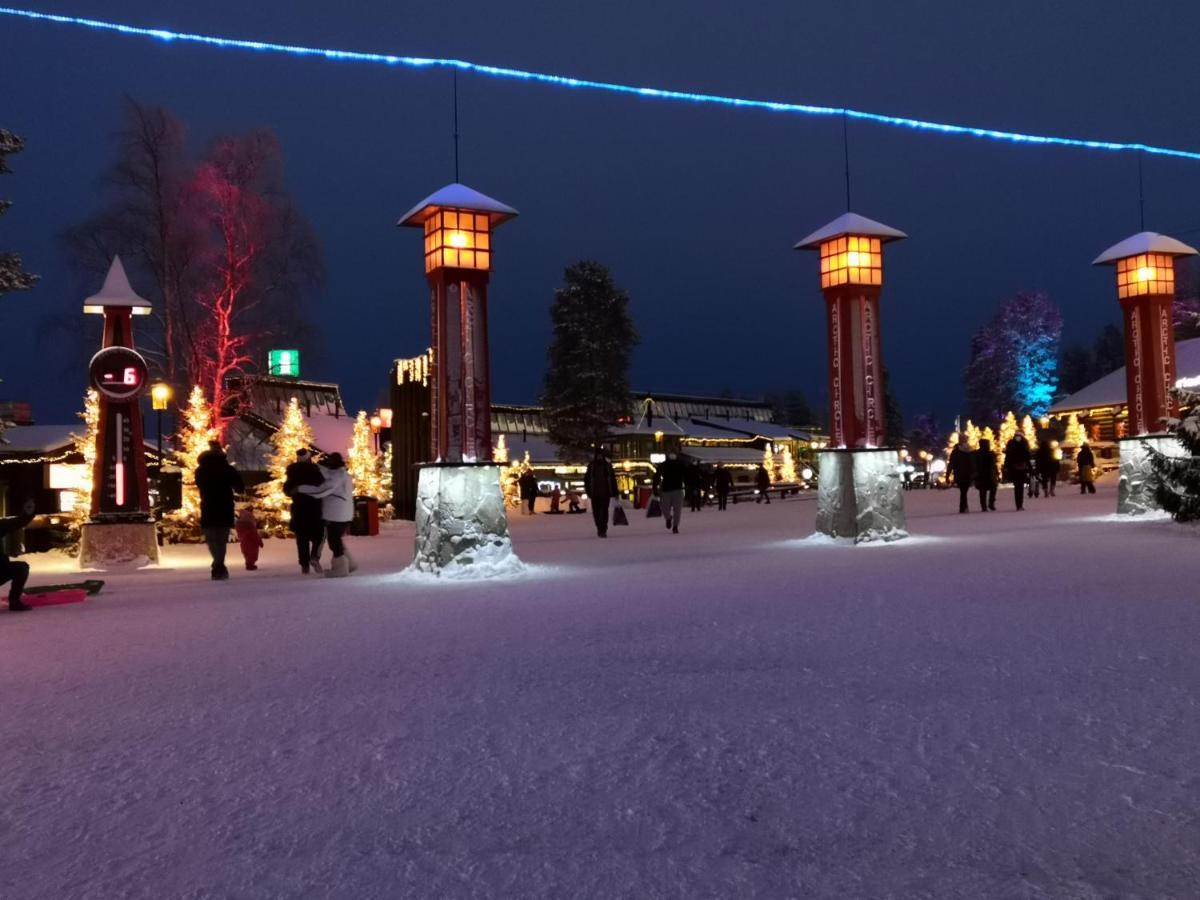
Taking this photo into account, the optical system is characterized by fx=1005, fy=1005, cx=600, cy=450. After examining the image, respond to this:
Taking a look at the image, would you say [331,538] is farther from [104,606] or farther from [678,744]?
[678,744]

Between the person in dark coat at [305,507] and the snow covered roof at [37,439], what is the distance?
49.4 ft

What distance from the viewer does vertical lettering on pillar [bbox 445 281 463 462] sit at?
1205cm

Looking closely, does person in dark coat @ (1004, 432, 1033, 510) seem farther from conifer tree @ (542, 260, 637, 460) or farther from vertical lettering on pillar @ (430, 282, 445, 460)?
conifer tree @ (542, 260, 637, 460)

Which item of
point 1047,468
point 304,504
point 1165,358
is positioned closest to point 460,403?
point 304,504

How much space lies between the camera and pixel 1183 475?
14.6 meters

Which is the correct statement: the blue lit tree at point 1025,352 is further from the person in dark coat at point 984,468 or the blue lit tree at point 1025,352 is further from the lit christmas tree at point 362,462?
the lit christmas tree at point 362,462

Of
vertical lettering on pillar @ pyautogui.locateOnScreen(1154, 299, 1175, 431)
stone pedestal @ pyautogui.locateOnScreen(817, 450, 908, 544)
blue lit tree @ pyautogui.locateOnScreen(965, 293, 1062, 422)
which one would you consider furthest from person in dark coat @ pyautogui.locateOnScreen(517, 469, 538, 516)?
blue lit tree @ pyautogui.locateOnScreen(965, 293, 1062, 422)

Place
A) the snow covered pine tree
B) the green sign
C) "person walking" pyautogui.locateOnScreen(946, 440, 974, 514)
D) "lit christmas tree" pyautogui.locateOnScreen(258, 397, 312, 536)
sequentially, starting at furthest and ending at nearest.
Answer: the green sign < "lit christmas tree" pyautogui.locateOnScreen(258, 397, 312, 536) < "person walking" pyautogui.locateOnScreen(946, 440, 974, 514) < the snow covered pine tree

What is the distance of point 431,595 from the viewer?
32.5 ft

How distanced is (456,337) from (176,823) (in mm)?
9288

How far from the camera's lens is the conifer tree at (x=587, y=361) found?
152ft

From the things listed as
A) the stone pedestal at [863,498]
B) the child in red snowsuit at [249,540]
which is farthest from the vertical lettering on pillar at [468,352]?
the stone pedestal at [863,498]

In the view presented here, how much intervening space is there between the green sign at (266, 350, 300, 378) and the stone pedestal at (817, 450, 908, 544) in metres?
19.1

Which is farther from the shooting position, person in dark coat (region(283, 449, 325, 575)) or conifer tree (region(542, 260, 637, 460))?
conifer tree (region(542, 260, 637, 460))
